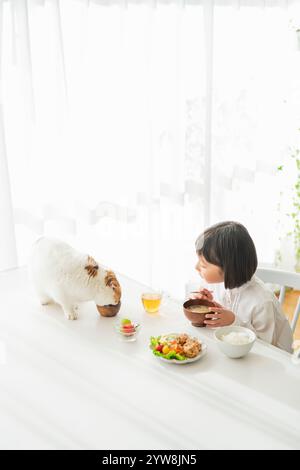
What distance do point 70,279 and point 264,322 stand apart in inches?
25.9

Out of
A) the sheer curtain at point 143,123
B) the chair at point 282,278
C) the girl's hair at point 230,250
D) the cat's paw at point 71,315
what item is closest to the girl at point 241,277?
the girl's hair at point 230,250

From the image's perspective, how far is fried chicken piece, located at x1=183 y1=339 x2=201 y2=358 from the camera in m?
1.41

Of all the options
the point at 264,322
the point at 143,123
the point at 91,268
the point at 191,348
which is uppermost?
the point at 143,123

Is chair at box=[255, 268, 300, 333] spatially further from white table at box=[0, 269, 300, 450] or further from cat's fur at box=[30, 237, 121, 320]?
cat's fur at box=[30, 237, 121, 320]

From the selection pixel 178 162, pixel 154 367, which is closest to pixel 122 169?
pixel 178 162

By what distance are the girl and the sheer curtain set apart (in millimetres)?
1121

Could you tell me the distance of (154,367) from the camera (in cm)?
140

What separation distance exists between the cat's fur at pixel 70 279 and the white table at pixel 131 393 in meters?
0.07

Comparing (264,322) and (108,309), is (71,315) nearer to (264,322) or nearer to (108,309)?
(108,309)

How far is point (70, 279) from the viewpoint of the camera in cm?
164

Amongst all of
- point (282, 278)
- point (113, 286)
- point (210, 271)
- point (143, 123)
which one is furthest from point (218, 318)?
point (143, 123)

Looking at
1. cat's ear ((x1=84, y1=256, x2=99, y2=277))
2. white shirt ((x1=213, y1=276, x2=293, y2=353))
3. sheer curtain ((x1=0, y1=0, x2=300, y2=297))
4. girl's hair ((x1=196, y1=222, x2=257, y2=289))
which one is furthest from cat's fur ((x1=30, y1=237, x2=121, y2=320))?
sheer curtain ((x1=0, y1=0, x2=300, y2=297))
